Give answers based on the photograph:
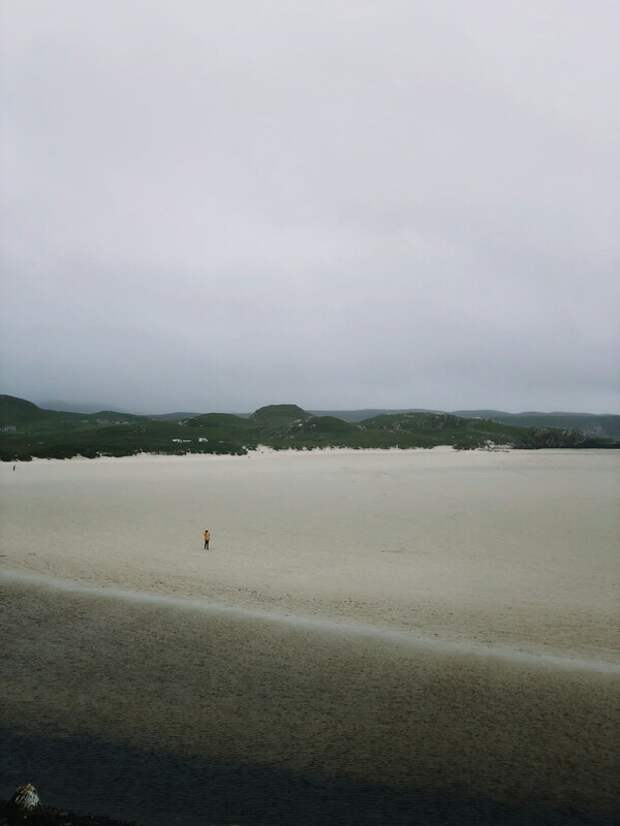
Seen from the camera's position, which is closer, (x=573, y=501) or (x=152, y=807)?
(x=152, y=807)

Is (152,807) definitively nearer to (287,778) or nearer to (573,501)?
(287,778)

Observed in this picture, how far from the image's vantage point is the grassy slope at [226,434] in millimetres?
83312

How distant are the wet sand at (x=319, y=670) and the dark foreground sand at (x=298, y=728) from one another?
0.14 ft

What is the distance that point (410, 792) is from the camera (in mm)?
8141

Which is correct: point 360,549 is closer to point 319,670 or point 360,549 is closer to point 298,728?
point 319,670

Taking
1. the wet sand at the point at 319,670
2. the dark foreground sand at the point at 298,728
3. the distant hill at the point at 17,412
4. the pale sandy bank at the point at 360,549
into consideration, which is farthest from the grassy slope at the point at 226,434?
the dark foreground sand at the point at 298,728

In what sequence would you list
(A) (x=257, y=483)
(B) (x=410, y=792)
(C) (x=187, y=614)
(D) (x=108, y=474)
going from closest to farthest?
(B) (x=410, y=792) < (C) (x=187, y=614) < (A) (x=257, y=483) < (D) (x=108, y=474)

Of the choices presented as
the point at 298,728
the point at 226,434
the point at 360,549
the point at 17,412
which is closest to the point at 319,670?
the point at 298,728

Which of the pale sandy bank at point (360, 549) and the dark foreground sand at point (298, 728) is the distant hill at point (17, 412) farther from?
the dark foreground sand at point (298, 728)

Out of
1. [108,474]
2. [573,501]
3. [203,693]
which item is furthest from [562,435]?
[203,693]

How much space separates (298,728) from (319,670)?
238cm

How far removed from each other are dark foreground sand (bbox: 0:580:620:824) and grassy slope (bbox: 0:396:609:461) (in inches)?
2502

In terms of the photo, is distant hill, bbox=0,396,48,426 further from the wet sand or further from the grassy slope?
the wet sand

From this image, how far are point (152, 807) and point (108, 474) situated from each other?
51480 mm
